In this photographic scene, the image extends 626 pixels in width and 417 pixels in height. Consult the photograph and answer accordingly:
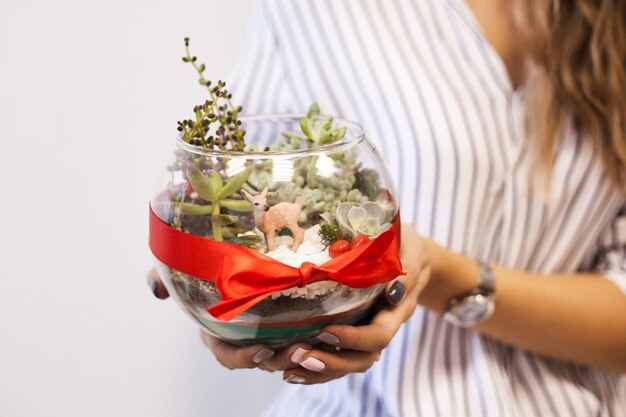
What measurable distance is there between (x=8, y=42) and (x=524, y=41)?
2.63 feet

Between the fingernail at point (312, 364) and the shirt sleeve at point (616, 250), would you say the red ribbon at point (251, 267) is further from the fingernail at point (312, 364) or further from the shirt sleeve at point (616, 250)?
the shirt sleeve at point (616, 250)

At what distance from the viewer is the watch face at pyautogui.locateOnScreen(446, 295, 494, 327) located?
0.89 meters

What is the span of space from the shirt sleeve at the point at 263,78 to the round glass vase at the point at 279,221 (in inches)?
15.5

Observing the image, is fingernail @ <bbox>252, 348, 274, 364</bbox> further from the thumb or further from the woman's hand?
the thumb

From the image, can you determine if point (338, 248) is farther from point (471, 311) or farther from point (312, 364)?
point (471, 311)

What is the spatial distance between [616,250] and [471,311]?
284 mm

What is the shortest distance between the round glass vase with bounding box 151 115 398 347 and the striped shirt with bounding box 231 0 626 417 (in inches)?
13.1

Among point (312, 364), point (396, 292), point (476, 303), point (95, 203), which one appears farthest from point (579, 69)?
point (95, 203)

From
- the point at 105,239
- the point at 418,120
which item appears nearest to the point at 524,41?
the point at 418,120

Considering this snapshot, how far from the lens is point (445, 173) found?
2.96 feet

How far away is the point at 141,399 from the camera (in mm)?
1212

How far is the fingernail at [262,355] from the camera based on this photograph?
60 centimetres

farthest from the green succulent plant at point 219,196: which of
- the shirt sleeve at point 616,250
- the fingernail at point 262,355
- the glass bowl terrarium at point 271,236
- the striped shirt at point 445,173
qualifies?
the shirt sleeve at point 616,250

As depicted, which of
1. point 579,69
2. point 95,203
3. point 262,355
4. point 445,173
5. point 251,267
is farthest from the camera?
point 95,203
